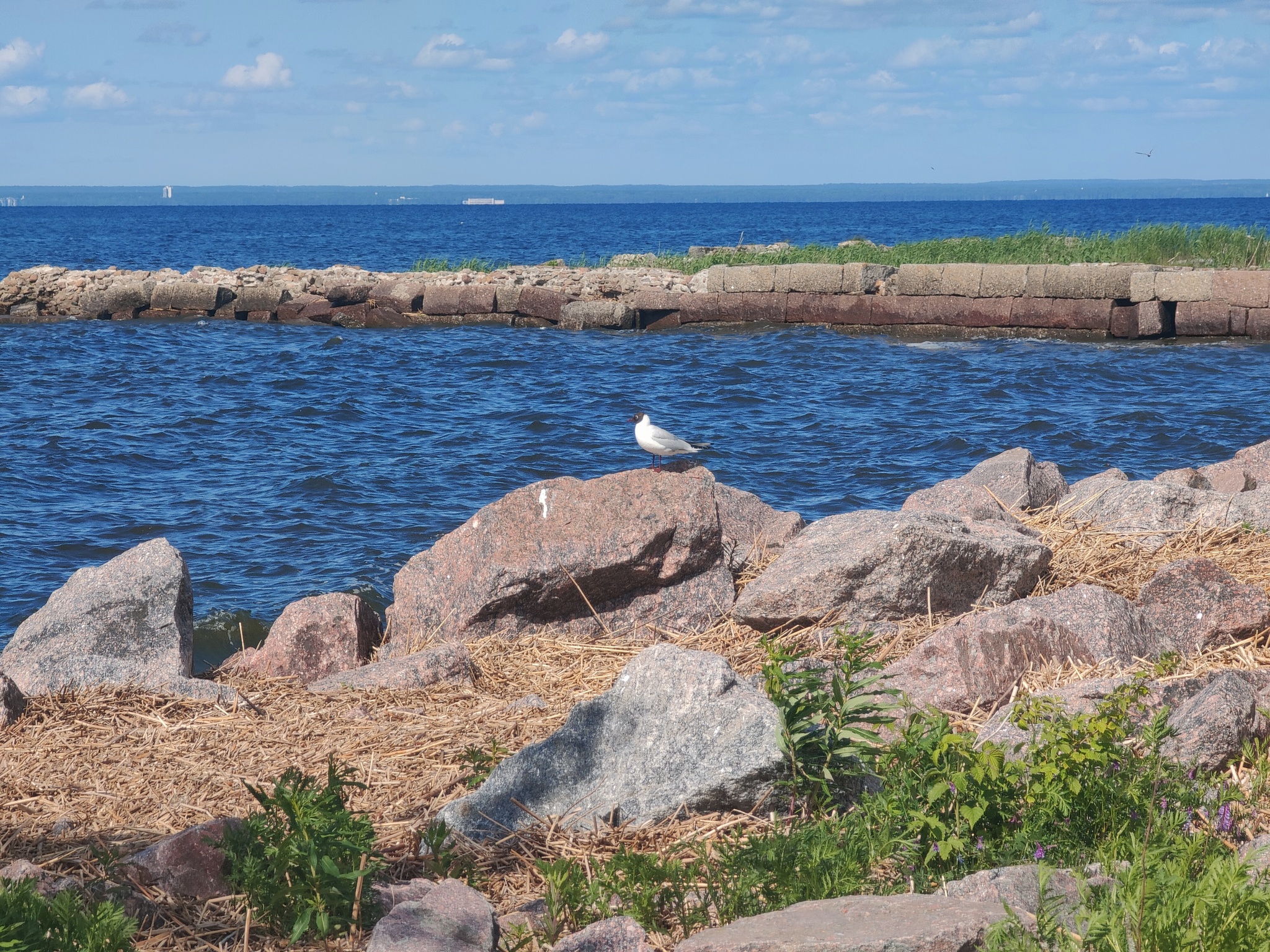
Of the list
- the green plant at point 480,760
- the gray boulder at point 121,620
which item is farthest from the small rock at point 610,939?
the gray boulder at point 121,620

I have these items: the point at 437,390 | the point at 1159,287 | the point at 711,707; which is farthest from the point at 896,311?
the point at 711,707

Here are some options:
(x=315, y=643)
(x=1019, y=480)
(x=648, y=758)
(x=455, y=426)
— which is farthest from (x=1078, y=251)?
(x=648, y=758)

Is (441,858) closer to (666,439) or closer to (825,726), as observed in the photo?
(825,726)

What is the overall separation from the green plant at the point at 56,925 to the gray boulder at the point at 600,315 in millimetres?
21521

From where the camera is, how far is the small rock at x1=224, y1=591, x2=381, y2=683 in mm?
5512

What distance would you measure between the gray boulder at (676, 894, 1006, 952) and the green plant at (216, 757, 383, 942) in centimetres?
86

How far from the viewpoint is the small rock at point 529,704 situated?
4363 millimetres

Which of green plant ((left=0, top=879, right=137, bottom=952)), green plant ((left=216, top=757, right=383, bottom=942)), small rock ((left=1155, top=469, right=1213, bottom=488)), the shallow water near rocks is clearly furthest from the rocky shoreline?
the shallow water near rocks

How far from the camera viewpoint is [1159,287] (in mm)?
20422

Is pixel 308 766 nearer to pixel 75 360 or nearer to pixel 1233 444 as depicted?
pixel 1233 444

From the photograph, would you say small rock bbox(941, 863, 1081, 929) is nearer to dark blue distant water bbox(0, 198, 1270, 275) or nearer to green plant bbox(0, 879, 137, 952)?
green plant bbox(0, 879, 137, 952)

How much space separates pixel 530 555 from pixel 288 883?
257cm

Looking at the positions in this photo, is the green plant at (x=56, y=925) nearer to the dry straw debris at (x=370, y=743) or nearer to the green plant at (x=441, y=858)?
the dry straw debris at (x=370, y=743)

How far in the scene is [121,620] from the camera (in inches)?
216
